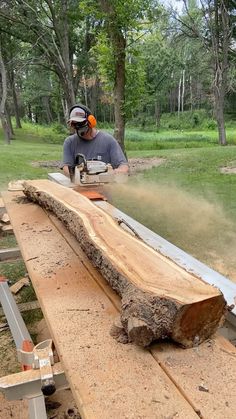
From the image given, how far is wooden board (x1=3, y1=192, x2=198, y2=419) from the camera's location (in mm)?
1053

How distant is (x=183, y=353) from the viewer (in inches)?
50.8

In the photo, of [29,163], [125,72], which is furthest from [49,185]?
[29,163]

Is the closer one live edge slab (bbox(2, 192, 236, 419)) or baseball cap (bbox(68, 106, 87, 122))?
live edge slab (bbox(2, 192, 236, 419))

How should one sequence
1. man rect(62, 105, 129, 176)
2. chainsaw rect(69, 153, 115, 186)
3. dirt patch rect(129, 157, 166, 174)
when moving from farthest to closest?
dirt patch rect(129, 157, 166, 174) < man rect(62, 105, 129, 176) < chainsaw rect(69, 153, 115, 186)

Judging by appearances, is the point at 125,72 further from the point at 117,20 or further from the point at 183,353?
the point at 183,353

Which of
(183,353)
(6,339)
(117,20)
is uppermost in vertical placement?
(117,20)

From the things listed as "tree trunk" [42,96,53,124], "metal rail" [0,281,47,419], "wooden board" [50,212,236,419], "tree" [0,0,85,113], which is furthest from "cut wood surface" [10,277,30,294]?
"tree trunk" [42,96,53,124]

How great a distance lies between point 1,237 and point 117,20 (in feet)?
16.6

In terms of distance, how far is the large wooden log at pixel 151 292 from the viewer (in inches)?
50.5

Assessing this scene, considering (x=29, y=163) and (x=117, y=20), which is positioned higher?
(x=117, y=20)

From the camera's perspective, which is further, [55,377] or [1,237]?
[1,237]

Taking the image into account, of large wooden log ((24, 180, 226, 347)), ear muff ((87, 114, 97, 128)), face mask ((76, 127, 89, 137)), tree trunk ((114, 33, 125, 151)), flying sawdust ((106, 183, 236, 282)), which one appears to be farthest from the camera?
tree trunk ((114, 33, 125, 151))

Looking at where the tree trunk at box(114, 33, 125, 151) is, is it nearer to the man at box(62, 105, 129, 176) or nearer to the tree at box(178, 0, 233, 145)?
the man at box(62, 105, 129, 176)

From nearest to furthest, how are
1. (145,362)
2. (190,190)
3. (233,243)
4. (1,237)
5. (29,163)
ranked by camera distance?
1. (145,362)
2. (233,243)
3. (1,237)
4. (190,190)
5. (29,163)
